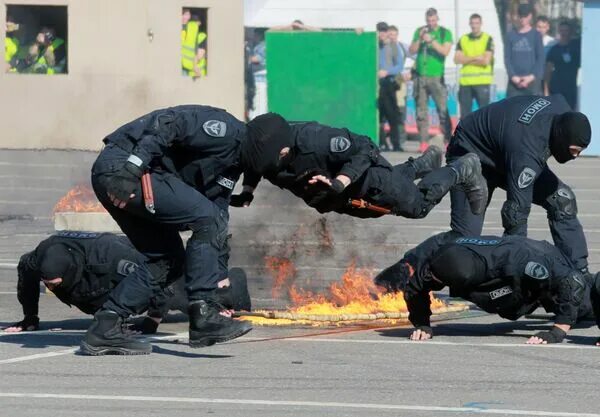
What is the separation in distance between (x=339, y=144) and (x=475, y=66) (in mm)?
14743

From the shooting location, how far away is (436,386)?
793cm

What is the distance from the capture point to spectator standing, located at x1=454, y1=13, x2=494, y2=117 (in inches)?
941

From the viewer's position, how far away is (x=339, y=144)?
9.56 metres

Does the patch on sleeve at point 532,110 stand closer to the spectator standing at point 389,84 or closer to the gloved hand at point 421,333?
the gloved hand at point 421,333

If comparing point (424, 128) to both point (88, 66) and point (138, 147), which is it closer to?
point (88, 66)

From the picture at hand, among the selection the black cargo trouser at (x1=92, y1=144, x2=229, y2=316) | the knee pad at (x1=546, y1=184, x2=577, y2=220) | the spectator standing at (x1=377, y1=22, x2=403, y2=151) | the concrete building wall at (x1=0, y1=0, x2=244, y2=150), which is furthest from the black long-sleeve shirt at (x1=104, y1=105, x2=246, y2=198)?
the concrete building wall at (x1=0, y1=0, x2=244, y2=150)

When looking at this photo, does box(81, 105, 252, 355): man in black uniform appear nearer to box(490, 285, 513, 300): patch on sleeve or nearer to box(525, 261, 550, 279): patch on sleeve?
box(490, 285, 513, 300): patch on sleeve

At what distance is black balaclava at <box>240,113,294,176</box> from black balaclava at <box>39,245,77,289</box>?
4.91ft

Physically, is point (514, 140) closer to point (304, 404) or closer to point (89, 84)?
point (304, 404)

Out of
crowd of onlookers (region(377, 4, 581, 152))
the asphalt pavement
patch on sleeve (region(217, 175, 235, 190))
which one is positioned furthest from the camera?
crowd of onlookers (region(377, 4, 581, 152))

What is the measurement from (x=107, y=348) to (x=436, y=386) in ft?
6.84

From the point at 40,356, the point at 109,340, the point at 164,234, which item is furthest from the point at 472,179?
the point at 40,356

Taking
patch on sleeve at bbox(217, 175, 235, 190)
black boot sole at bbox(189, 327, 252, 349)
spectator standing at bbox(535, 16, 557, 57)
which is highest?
spectator standing at bbox(535, 16, 557, 57)

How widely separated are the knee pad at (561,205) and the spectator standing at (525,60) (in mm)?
13337
